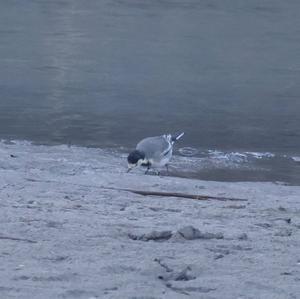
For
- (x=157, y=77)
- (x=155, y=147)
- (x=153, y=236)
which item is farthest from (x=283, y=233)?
(x=157, y=77)

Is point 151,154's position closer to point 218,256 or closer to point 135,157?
point 135,157

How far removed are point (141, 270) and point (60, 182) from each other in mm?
3324

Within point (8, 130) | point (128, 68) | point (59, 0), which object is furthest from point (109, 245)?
point (59, 0)

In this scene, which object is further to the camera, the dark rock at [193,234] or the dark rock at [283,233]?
the dark rock at [283,233]

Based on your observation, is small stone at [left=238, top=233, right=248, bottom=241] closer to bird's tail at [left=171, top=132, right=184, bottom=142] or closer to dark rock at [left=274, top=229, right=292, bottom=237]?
dark rock at [left=274, top=229, right=292, bottom=237]

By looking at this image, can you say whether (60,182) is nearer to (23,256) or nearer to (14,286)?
(23,256)

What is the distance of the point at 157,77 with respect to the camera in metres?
17.9

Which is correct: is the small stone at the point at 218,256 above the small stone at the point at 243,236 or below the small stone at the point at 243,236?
below

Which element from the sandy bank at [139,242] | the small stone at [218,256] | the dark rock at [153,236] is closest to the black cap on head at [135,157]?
the sandy bank at [139,242]

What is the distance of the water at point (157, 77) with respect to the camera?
13039mm

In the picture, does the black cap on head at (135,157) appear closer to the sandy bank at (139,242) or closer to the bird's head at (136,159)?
the bird's head at (136,159)

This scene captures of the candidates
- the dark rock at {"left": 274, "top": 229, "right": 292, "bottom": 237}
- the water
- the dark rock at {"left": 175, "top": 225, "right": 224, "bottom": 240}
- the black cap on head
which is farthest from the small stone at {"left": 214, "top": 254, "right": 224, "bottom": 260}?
the water

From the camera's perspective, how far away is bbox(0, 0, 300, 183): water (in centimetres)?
1304

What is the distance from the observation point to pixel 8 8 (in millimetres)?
27578
